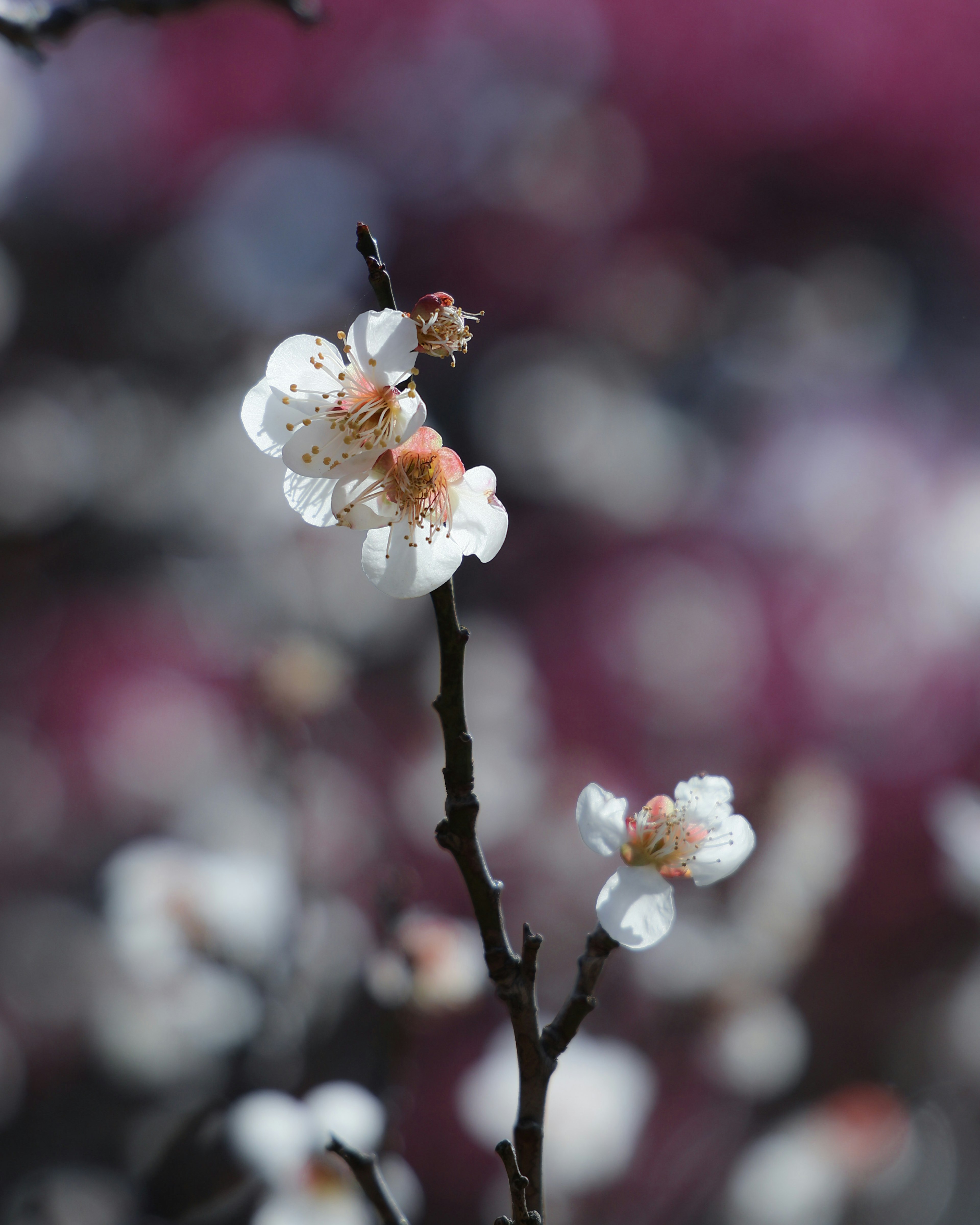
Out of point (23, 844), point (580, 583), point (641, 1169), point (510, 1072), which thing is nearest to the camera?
point (510, 1072)

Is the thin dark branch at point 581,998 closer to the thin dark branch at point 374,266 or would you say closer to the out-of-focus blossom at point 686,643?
the thin dark branch at point 374,266

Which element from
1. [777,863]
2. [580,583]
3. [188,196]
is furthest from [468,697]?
[188,196]

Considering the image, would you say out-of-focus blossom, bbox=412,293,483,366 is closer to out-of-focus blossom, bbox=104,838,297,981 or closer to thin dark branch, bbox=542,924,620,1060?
thin dark branch, bbox=542,924,620,1060

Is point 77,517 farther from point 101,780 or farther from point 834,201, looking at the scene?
point 834,201

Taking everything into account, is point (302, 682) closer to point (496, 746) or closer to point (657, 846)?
point (496, 746)

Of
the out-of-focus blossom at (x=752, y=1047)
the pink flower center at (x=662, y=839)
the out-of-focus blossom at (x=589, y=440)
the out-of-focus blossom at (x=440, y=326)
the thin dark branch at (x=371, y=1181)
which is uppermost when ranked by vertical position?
the out-of-focus blossom at (x=589, y=440)

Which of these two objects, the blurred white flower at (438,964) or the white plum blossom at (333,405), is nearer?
the white plum blossom at (333,405)

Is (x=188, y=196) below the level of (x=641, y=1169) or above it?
above

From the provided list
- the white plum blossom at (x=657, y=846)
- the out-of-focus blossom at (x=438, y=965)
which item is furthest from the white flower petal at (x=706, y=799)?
the out-of-focus blossom at (x=438, y=965)
